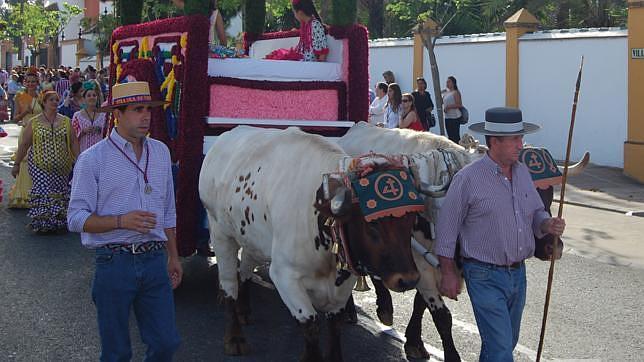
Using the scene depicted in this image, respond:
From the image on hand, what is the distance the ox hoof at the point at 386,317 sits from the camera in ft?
21.4

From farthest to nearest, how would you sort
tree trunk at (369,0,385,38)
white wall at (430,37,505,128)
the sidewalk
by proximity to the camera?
tree trunk at (369,0,385,38) < white wall at (430,37,505,128) < the sidewalk

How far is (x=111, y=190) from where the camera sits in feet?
A: 13.7

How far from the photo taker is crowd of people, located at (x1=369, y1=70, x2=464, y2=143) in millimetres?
11609

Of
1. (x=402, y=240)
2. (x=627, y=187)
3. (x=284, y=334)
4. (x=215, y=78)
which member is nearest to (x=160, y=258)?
(x=402, y=240)

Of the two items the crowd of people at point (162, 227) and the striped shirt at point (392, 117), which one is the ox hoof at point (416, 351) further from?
the striped shirt at point (392, 117)

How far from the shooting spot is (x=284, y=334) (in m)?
6.38

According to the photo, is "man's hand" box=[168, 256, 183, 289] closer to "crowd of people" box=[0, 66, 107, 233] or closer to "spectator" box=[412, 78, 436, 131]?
"crowd of people" box=[0, 66, 107, 233]

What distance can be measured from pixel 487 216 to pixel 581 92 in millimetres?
13404

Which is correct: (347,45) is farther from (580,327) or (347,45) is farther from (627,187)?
(627,187)

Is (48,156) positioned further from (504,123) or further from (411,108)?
(504,123)

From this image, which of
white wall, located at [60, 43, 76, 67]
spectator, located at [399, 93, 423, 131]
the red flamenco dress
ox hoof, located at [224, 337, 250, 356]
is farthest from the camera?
white wall, located at [60, 43, 76, 67]

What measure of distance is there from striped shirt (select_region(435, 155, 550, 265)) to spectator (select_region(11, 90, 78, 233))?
701 cm

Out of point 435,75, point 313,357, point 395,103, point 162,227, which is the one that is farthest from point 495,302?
point 435,75

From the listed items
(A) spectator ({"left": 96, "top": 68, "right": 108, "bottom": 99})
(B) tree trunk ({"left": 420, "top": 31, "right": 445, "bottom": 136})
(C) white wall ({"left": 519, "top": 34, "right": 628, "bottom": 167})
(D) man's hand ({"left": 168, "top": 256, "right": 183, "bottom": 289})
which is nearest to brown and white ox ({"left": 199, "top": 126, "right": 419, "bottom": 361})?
(D) man's hand ({"left": 168, "top": 256, "right": 183, "bottom": 289})
